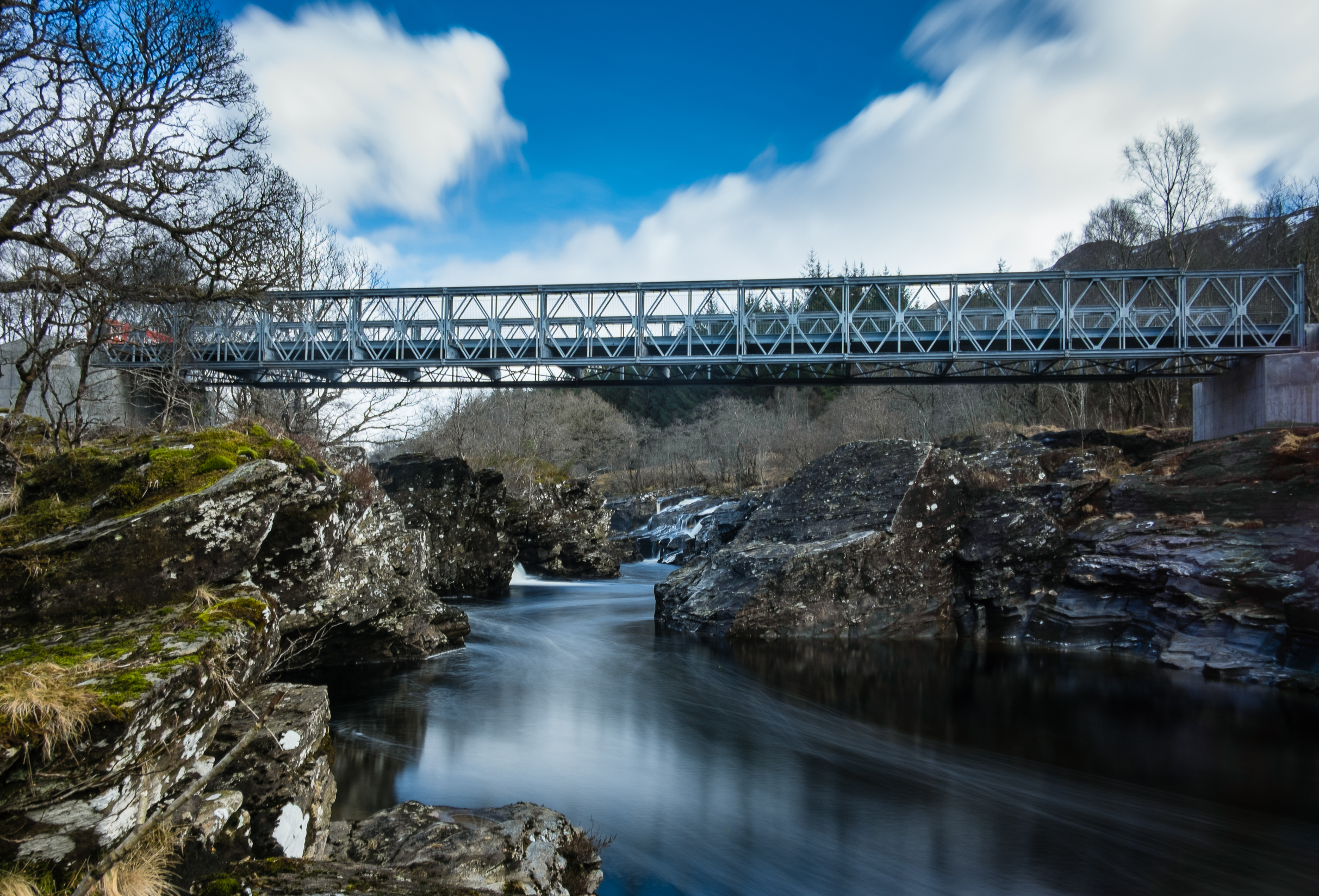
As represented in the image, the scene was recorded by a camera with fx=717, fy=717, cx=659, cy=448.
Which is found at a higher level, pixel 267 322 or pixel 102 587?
pixel 267 322

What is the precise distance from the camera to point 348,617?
11344mm

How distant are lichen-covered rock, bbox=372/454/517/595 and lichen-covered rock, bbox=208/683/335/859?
576 inches

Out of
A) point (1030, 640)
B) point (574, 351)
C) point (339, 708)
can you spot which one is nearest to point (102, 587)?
point (339, 708)

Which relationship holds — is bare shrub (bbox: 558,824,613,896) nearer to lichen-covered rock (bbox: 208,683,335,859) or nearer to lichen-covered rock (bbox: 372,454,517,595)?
lichen-covered rock (bbox: 208,683,335,859)

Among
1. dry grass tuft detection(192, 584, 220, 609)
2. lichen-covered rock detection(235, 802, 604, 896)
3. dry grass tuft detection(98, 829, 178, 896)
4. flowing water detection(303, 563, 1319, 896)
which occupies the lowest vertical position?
flowing water detection(303, 563, 1319, 896)

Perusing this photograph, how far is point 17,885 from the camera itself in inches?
117

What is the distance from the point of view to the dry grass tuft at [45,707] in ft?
10.3

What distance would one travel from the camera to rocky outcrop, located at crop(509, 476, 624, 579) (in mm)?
27016

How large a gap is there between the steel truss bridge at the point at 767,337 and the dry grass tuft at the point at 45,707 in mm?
23571

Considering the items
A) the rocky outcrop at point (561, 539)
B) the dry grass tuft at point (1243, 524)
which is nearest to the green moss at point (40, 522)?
the dry grass tuft at point (1243, 524)

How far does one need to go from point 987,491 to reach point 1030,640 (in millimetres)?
3359

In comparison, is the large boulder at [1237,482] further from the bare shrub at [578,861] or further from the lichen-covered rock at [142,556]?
the lichen-covered rock at [142,556]

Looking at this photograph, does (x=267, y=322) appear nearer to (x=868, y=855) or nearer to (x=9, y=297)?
(x=9, y=297)

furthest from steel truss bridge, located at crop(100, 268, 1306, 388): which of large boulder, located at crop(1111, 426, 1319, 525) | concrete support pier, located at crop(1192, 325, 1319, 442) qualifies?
large boulder, located at crop(1111, 426, 1319, 525)
